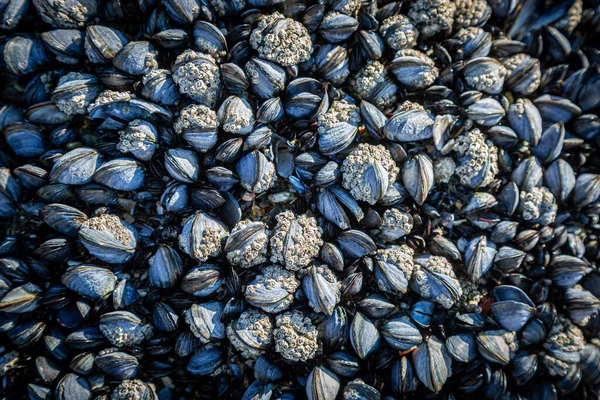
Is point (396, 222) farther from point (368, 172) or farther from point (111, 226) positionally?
point (111, 226)

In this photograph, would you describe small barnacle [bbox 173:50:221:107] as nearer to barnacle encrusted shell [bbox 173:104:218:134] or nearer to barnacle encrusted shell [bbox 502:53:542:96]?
barnacle encrusted shell [bbox 173:104:218:134]

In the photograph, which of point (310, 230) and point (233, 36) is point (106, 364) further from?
point (233, 36)

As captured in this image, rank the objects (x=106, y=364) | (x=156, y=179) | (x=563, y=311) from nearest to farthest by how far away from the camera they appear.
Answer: (x=106, y=364) → (x=156, y=179) → (x=563, y=311)

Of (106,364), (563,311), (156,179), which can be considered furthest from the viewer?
(563,311)

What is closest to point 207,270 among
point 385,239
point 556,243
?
point 385,239

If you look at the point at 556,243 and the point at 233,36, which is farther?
the point at 556,243

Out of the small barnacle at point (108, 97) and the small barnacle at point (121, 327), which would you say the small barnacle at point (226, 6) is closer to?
the small barnacle at point (108, 97)
